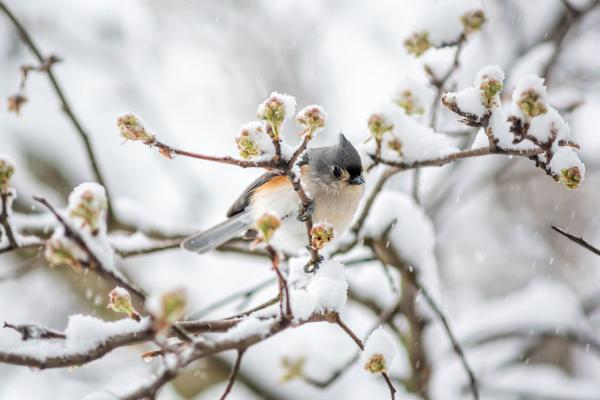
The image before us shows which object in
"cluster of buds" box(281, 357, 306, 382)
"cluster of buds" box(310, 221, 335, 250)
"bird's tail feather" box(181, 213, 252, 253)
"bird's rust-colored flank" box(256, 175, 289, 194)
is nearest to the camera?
"cluster of buds" box(310, 221, 335, 250)

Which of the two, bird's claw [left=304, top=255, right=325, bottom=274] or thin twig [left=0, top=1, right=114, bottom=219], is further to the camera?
thin twig [left=0, top=1, right=114, bottom=219]

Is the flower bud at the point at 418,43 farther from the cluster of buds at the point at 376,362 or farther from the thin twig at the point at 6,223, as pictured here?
the thin twig at the point at 6,223

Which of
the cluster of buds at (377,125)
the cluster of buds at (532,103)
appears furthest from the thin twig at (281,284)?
the cluster of buds at (532,103)

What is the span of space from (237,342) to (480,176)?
492cm

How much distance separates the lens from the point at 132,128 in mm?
1892

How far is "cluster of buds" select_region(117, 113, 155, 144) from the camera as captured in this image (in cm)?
188

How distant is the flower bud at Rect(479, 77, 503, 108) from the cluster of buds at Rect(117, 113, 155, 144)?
114 cm

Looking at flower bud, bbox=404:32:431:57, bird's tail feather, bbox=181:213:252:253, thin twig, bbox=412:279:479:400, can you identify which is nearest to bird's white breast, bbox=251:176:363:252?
bird's tail feather, bbox=181:213:252:253

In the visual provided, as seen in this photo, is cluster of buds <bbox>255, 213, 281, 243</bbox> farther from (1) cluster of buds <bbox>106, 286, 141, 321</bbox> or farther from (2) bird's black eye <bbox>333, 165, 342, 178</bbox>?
(2) bird's black eye <bbox>333, 165, 342, 178</bbox>

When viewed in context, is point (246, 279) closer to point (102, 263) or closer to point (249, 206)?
point (249, 206)

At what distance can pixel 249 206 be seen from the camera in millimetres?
4086

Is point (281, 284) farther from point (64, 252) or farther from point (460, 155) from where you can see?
Result: point (460, 155)

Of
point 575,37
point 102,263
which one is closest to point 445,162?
point 102,263

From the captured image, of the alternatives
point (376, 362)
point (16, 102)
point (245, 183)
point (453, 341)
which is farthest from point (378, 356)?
point (245, 183)
